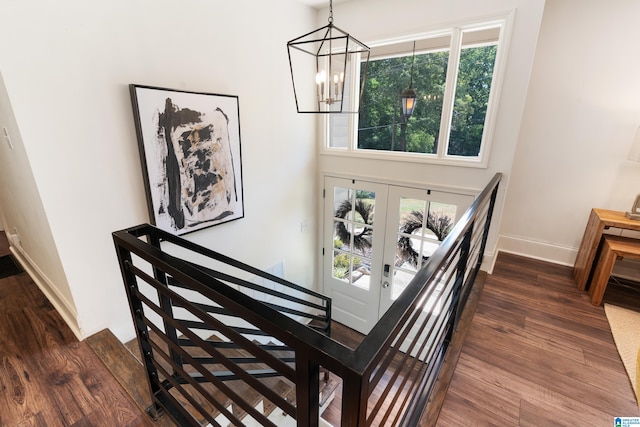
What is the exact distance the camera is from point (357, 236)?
3992 mm

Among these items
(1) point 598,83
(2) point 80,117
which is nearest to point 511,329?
(1) point 598,83

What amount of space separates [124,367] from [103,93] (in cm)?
172

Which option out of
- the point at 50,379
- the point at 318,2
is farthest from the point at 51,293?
the point at 318,2

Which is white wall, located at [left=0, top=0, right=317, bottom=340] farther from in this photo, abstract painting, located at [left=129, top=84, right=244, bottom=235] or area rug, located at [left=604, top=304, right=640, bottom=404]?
area rug, located at [left=604, top=304, right=640, bottom=404]

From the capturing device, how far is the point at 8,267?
281 centimetres

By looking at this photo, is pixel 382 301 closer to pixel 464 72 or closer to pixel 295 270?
pixel 295 270

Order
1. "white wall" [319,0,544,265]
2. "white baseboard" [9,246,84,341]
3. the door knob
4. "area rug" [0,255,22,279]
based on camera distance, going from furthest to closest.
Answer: the door knob, "area rug" [0,255,22,279], "white wall" [319,0,544,265], "white baseboard" [9,246,84,341]

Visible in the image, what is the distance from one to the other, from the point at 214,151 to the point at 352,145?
1.77 m

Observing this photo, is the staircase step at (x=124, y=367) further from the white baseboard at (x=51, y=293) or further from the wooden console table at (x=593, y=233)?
the wooden console table at (x=593, y=233)

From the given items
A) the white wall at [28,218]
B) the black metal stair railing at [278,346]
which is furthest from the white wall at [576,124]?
the white wall at [28,218]

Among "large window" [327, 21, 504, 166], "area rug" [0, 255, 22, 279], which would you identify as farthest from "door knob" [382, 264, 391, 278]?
"area rug" [0, 255, 22, 279]

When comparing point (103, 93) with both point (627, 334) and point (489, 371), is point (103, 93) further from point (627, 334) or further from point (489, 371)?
point (627, 334)

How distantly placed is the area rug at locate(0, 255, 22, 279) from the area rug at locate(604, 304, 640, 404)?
15.5ft

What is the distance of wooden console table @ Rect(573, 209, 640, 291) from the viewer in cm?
237
